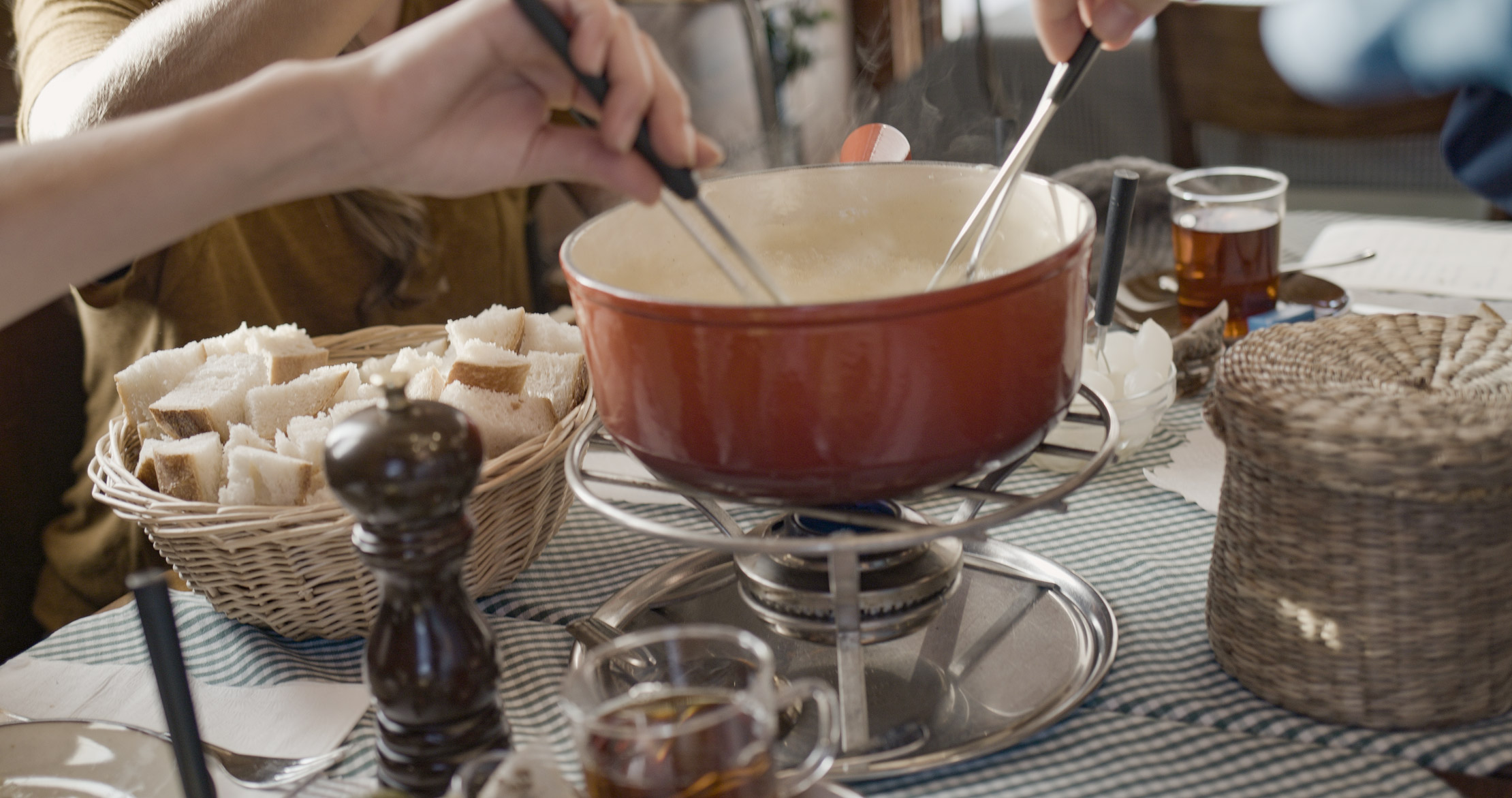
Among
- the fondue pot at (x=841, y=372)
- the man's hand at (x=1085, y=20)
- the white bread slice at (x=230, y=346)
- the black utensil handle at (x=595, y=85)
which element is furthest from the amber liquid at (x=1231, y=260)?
the white bread slice at (x=230, y=346)

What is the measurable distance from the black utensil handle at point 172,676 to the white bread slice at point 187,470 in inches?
13.8

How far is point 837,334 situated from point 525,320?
0.60m

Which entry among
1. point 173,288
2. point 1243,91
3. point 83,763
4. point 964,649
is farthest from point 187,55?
point 1243,91

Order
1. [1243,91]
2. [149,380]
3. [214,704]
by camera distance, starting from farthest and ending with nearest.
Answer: [1243,91] < [149,380] < [214,704]

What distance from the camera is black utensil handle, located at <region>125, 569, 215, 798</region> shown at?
21.7 inches

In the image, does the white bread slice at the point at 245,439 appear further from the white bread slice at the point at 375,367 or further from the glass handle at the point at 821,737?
the glass handle at the point at 821,737

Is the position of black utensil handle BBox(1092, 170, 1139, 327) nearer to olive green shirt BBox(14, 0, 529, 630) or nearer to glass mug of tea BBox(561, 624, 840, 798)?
glass mug of tea BBox(561, 624, 840, 798)

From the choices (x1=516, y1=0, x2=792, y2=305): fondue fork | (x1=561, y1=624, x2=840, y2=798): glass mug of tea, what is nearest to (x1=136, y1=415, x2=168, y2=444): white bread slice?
(x1=516, y1=0, x2=792, y2=305): fondue fork

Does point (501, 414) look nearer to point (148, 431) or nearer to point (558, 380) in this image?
point (558, 380)

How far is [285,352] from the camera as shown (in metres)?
1.12

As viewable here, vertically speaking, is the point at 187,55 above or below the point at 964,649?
above

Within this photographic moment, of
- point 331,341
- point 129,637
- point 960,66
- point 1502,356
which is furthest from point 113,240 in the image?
point 960,66

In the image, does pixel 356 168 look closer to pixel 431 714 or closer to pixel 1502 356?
pixel 431 714

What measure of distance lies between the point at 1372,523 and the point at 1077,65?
15.6 inches
